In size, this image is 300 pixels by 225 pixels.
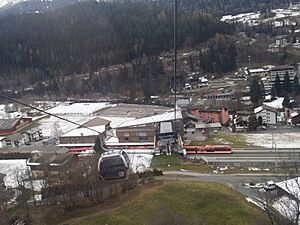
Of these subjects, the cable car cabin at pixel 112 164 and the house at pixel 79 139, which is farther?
the house at pixel 79 139

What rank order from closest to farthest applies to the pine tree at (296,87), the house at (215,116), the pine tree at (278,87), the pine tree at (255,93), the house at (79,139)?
the house at (79,139)
the house at (215,116)
the pine tree at (255,93)
the pine tree at (296,87)
the pine tree at (278,87)

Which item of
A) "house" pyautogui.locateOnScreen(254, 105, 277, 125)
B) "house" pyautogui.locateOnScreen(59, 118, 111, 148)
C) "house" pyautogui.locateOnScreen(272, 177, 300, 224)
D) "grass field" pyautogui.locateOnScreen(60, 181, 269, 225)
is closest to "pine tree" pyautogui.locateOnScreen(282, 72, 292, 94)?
"house" pyautogui.locateOnScreen(254, 105, 277, 125)

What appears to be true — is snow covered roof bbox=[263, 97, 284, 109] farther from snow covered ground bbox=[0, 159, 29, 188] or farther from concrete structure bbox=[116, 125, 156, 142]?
snow covered ground bbox=[0, 159, 29, 188]

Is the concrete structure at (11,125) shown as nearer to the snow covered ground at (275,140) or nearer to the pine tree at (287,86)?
the snow covered ground at (275,140)

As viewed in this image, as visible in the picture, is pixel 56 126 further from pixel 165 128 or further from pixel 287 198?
pixel 287 198

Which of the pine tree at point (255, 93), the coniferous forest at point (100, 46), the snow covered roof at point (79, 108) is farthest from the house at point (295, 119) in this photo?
the snow covered roof at point (79, 108)

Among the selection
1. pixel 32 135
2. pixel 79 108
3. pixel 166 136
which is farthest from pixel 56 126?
pixel 166 136

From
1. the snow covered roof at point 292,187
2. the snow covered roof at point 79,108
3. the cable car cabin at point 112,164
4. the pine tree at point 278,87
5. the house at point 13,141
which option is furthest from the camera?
the snow covered roof at point 79,108
